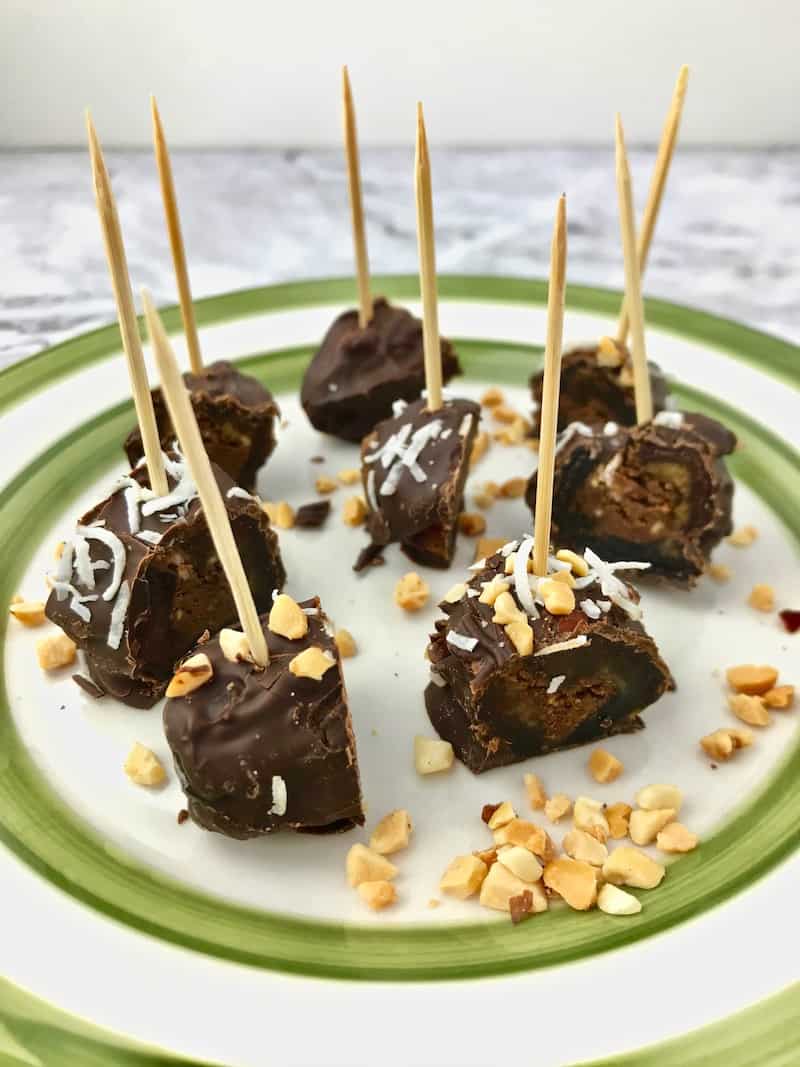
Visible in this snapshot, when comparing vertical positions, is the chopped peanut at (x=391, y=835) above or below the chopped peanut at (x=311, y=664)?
below

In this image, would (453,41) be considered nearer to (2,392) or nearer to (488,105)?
(488,105)

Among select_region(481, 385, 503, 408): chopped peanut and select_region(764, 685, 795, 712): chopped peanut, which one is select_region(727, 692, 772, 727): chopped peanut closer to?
select_region(764, 685, 795, 712): chopped peanut

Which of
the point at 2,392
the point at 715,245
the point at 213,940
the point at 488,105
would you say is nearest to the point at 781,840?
the point at 213,940

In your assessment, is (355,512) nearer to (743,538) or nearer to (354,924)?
(743,538)

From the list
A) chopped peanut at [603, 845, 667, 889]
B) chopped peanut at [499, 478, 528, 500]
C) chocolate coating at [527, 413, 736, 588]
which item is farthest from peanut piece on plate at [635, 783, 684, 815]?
chopped peanut at [499, 478, 528, 500]

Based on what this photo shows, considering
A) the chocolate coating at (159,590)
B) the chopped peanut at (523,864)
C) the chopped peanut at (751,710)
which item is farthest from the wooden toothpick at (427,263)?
the chopped peanut at (523,864)

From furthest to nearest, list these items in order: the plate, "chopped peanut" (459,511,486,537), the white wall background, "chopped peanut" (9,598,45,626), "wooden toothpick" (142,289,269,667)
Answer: the white wall background, "chopped peanut" (459,511,486,537), "chopped peanut" (9,598,45,626), the plate, "wooden toothpick" (142,289,269,667)

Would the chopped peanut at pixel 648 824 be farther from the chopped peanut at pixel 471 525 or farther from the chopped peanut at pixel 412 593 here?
the chopped peanut at pixel 471 525
